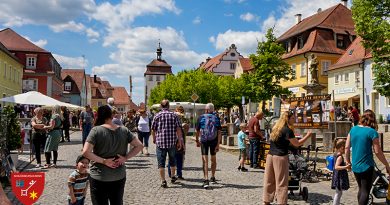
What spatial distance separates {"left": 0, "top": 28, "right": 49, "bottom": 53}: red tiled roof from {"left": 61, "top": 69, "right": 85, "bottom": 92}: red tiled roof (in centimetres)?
3092

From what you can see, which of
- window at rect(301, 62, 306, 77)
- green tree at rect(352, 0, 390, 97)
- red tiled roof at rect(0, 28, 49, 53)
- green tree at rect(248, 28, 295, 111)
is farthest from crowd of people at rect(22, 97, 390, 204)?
red tiled roof at rect(0, 28, 49, 53)

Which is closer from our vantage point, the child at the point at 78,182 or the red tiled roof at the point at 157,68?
the child at the point at 78,182

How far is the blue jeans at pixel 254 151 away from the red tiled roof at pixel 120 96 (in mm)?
122671

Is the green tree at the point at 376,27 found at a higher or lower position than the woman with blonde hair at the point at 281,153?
higher

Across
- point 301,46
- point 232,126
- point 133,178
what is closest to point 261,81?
point 232,126

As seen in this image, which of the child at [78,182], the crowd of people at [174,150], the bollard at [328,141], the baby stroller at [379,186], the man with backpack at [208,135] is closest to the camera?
the crowd of people at [174,150]

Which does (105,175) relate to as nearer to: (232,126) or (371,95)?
(232,126)

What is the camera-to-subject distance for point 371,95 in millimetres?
42219

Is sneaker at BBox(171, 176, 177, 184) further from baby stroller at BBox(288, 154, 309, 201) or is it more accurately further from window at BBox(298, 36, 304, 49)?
window at BBox(298, 36, 304, 49)

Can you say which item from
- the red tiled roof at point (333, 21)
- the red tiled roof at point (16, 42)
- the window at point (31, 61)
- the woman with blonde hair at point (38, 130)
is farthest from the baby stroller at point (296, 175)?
the window at point (31, 61)

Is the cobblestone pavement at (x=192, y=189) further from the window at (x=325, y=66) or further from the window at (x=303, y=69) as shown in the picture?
the window at (x=303, y=69)

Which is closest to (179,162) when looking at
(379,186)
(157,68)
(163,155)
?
(163,155)

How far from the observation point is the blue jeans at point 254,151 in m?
13.5

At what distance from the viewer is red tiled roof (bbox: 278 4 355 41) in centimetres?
5212
